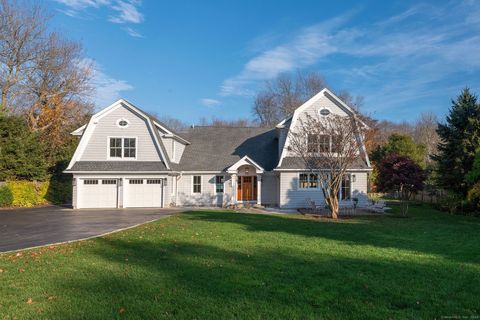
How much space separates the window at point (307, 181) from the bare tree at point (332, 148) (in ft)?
9.43

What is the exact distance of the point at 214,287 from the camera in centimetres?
595

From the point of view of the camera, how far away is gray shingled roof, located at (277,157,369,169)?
75.1 feet

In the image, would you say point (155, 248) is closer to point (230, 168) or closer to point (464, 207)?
point (230, 168)

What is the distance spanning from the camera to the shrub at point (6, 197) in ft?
78.5

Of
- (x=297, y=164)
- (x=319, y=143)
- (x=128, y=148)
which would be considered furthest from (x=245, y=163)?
(x=128, y=148)

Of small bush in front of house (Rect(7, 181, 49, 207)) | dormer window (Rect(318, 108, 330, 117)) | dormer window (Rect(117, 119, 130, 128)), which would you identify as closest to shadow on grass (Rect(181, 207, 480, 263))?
dormer window (Rect(318, 108, 330, 117))

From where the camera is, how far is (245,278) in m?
6.45

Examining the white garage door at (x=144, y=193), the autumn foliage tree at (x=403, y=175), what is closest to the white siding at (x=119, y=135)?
the white garage door at (x=144, y=193)

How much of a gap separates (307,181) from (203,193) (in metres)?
8.23

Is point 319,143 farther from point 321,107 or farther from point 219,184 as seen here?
point 219,184

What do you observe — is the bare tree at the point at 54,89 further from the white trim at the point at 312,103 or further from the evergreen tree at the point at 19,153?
the white trim at the point at 312,103

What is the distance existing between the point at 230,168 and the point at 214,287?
60.6 feet

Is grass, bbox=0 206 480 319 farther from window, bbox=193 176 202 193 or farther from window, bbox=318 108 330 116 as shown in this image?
window, bbox=193 176 202 193

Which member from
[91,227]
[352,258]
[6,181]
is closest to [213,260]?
[352,258]
